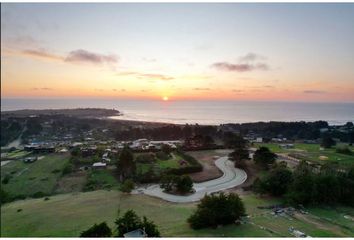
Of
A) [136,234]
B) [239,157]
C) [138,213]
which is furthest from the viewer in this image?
[239,157]

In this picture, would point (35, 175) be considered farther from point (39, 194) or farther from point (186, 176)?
point (186, 176)

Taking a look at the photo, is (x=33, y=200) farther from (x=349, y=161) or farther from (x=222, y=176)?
(x=349, y=161)

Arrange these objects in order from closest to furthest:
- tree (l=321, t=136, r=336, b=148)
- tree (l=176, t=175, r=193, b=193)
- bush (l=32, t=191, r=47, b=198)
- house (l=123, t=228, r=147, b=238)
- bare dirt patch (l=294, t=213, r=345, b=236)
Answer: house (l=123, t=228, r=147, b=238) → bare dirt patch (l=294, t=213, r=345, b=236) → tree (l=176, t=175, r=193, b=193) → tree (l=321, t=136, r=336, b=148) → bush (l=32, t=191, r=47, b=198)

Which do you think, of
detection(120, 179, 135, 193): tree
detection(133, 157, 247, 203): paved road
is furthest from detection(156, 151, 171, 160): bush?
detection(120, 179, 135, 193): tree

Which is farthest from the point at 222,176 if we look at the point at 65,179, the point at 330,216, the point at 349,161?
the point at 65,179

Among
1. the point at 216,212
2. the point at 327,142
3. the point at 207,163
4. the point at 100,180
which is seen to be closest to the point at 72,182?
the point at 100,180

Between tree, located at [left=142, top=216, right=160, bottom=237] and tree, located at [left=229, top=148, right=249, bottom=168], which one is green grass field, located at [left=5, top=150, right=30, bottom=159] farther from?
tree, located at [left=229, top=148, right=249, bottom=168]

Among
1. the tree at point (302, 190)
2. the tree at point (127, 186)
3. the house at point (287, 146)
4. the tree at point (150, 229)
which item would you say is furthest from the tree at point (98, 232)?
the house at point (287, 146)
